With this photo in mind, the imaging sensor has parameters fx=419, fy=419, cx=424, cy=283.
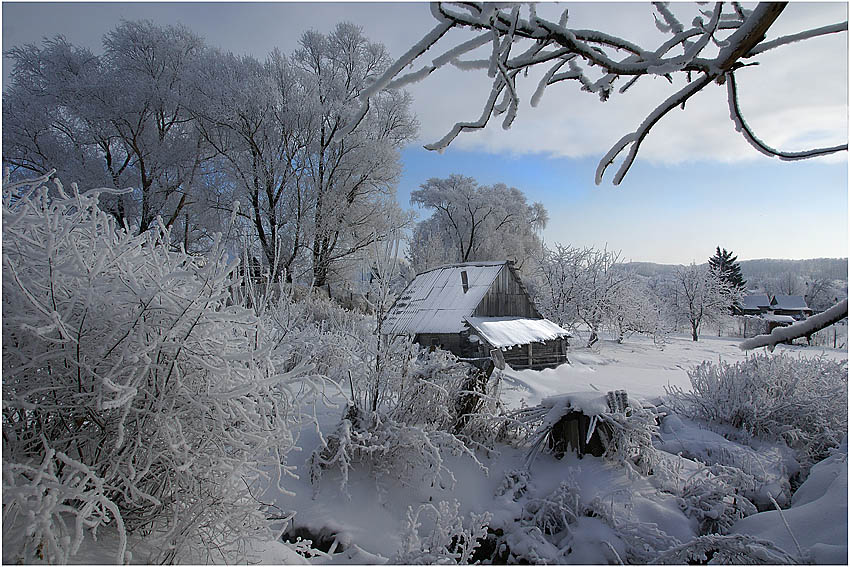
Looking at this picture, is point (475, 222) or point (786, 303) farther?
point (786, 303)

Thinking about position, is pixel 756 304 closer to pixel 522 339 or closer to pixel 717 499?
pixel 522 339

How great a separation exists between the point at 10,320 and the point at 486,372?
4.37 m

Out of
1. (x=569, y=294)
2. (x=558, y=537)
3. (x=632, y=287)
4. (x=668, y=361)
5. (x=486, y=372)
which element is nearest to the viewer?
(x=558, y=537)

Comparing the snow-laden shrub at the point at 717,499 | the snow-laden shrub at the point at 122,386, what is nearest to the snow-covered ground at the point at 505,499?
the snow-laden shrub at the point at 717,499

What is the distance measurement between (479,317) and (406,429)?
22.5ft

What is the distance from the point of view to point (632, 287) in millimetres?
19828

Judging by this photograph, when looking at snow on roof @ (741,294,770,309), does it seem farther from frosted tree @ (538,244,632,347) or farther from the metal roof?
frosted tree @ (538,244,632,347)

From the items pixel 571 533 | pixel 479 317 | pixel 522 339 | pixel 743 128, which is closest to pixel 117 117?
pixel 479 317

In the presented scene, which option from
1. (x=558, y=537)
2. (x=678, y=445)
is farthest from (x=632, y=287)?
(x=558, y=537)

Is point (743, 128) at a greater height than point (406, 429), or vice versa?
→ point (743, 128)

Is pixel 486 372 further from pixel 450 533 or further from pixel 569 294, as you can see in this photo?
pixel 569 294

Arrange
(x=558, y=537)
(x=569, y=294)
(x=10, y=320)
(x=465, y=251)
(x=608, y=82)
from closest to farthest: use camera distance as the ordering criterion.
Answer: (x=608, y=82)
(x=10, y=320)
(x=558, y=537)
(x=569, y=294)
(x=465, y=251)

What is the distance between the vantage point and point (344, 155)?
1612 cm

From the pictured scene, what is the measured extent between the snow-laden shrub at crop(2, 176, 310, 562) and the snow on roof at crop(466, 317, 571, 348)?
7.90m
